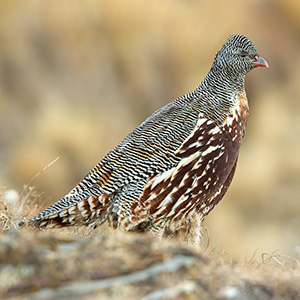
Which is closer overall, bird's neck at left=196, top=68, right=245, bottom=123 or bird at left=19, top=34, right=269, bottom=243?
bird at left=19, top=34, right=269, bottom=243

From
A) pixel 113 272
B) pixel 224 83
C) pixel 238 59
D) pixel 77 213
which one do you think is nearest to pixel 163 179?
pixel 77 213

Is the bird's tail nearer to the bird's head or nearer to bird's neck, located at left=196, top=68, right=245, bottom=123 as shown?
bird's neck, located at left=196, top=68, right=245, bottom=123

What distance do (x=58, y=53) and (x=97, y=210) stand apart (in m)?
15.3

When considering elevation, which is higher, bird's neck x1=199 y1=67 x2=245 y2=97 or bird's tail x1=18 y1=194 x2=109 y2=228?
bird's neck x1=199 y1=67 x2=245 y2=97

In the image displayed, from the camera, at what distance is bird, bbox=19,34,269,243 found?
765 centimetres

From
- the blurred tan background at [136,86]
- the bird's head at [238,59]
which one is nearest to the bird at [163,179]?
the bird's head at [238,59]

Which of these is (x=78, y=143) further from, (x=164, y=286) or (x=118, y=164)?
(x=164, y=286)

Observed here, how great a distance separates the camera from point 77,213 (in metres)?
7.78

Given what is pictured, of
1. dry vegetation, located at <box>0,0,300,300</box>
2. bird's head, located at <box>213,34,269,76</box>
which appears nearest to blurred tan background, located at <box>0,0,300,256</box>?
dry vegetation, located at <box>0,0,300,300</box>

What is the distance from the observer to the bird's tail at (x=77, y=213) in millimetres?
7734

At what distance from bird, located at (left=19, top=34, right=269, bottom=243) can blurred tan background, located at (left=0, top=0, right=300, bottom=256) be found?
9604mm

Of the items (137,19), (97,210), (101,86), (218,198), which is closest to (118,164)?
(97,210)

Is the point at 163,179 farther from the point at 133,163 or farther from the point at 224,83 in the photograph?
the point at 224,83

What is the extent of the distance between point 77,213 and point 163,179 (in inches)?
43.8
